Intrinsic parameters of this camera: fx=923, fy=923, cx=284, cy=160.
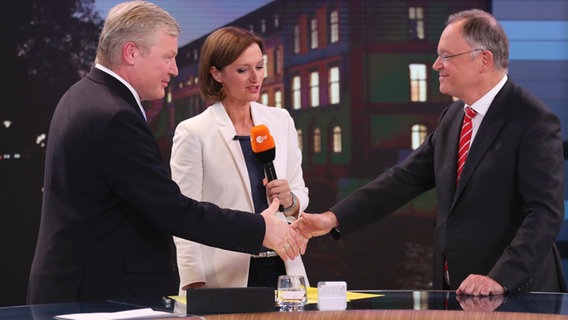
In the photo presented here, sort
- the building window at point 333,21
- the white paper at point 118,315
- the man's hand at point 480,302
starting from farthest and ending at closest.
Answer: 1. the building window at point 333,21
2. the man's hand at point 480,302
3. the white paper at point 118,315

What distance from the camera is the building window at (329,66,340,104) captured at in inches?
245

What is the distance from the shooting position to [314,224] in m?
3.55

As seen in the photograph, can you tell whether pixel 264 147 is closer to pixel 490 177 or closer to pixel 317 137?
pixel 490 177

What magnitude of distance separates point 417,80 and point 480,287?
3.55 m

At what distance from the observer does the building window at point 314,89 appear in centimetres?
623

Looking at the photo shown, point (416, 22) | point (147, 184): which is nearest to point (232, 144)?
point (147, 184)

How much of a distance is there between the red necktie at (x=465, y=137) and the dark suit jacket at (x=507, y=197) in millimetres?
21

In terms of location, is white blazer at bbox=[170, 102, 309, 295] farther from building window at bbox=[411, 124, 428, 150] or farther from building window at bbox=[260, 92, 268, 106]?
building window at bbox=[411, 124, 428, 150]

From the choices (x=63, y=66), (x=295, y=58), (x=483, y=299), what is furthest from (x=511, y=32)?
(x=483, y=299)

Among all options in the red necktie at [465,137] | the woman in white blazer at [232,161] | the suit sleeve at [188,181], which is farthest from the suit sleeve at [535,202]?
the suit sleeve at [188,181]

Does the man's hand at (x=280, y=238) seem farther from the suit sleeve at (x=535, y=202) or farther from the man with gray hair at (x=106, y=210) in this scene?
the suit sleeve at (x=535, y=202)

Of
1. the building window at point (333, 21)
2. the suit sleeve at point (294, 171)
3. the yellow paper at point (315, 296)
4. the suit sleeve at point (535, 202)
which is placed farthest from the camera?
the building window at point (333, 21)

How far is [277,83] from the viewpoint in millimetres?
6234

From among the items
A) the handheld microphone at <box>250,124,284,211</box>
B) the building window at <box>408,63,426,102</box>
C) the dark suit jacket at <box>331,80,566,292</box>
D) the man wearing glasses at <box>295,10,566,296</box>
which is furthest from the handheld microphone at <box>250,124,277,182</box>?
the building window at <box>408,63,426,102</box>
